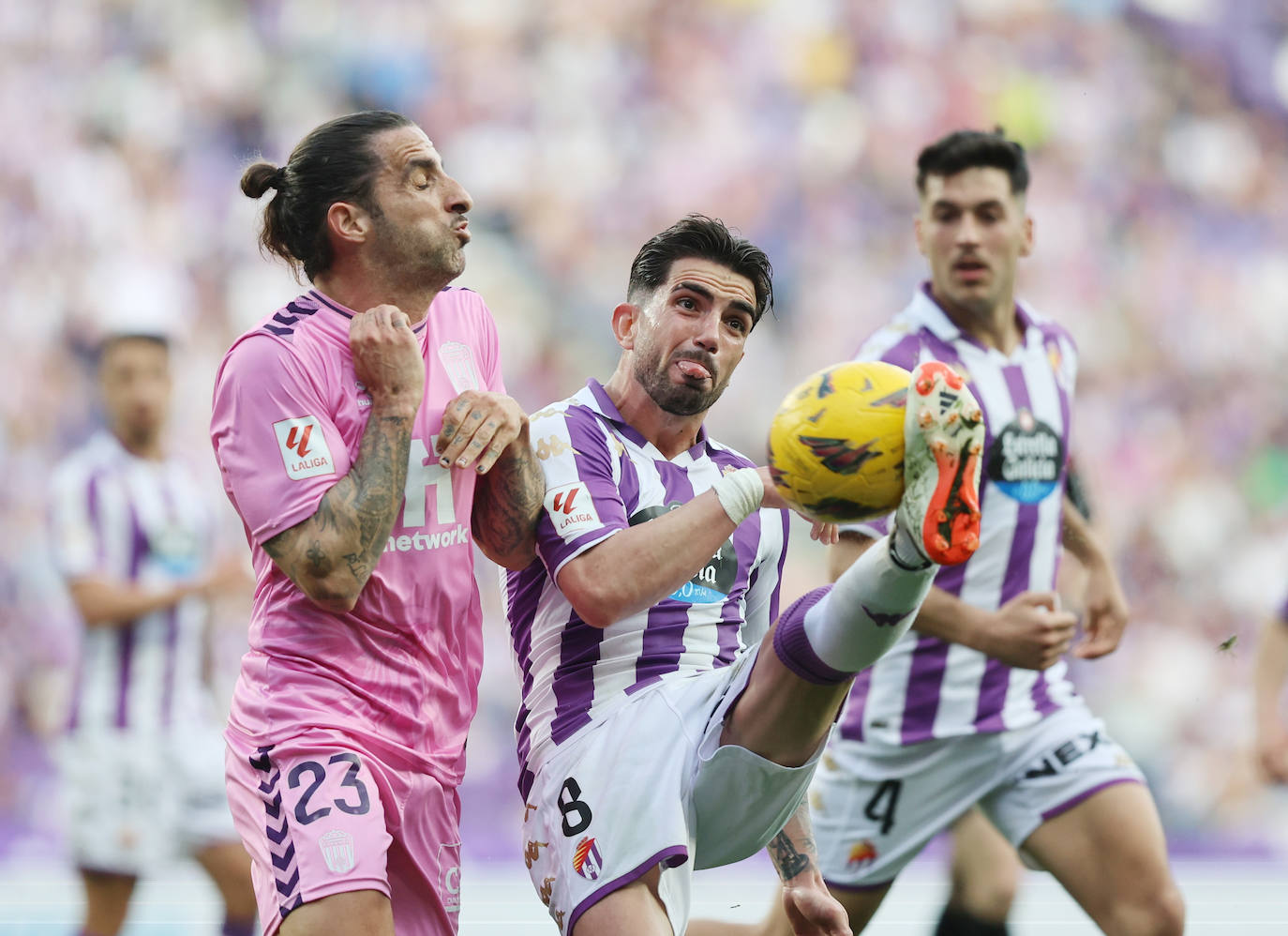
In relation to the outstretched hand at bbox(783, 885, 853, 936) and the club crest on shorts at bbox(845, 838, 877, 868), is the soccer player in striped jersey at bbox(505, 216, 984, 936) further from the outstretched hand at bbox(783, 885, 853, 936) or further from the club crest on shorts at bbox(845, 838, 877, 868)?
the club crest on shorts at bbox(845, 838, 877, 868)

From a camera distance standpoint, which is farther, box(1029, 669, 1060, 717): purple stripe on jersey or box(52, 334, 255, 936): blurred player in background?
box(52, 334, 255, 936): blurred player in background

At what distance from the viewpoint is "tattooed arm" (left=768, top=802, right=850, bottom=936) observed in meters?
3.19

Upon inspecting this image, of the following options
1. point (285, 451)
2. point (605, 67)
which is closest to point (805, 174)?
point (605, 67)

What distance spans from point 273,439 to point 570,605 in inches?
29.5

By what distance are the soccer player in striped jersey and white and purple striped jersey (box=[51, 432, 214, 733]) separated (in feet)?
→ 8.61

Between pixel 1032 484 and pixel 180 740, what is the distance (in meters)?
3.19

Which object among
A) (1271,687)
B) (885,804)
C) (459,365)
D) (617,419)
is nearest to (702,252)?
(617,419)

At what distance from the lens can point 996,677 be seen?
4.22 meters

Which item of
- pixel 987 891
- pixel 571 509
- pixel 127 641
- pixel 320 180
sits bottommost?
pixel 987 891

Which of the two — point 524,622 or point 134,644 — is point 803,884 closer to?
point 524,622

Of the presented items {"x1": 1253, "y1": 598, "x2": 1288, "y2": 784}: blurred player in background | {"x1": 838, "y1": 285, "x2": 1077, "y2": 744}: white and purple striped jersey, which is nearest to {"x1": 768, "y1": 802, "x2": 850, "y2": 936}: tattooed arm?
{"x1": 838, "y1": 285, "x2": 1077, "y2": 744}: white and purple striped jersey

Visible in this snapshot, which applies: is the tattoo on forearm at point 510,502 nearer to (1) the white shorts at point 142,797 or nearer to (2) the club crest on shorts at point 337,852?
(2) the club crest on shorts at point 337,852

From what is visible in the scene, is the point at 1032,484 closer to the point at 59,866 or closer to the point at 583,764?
the point at 583,764

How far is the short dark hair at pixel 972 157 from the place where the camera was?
4.59 metres
